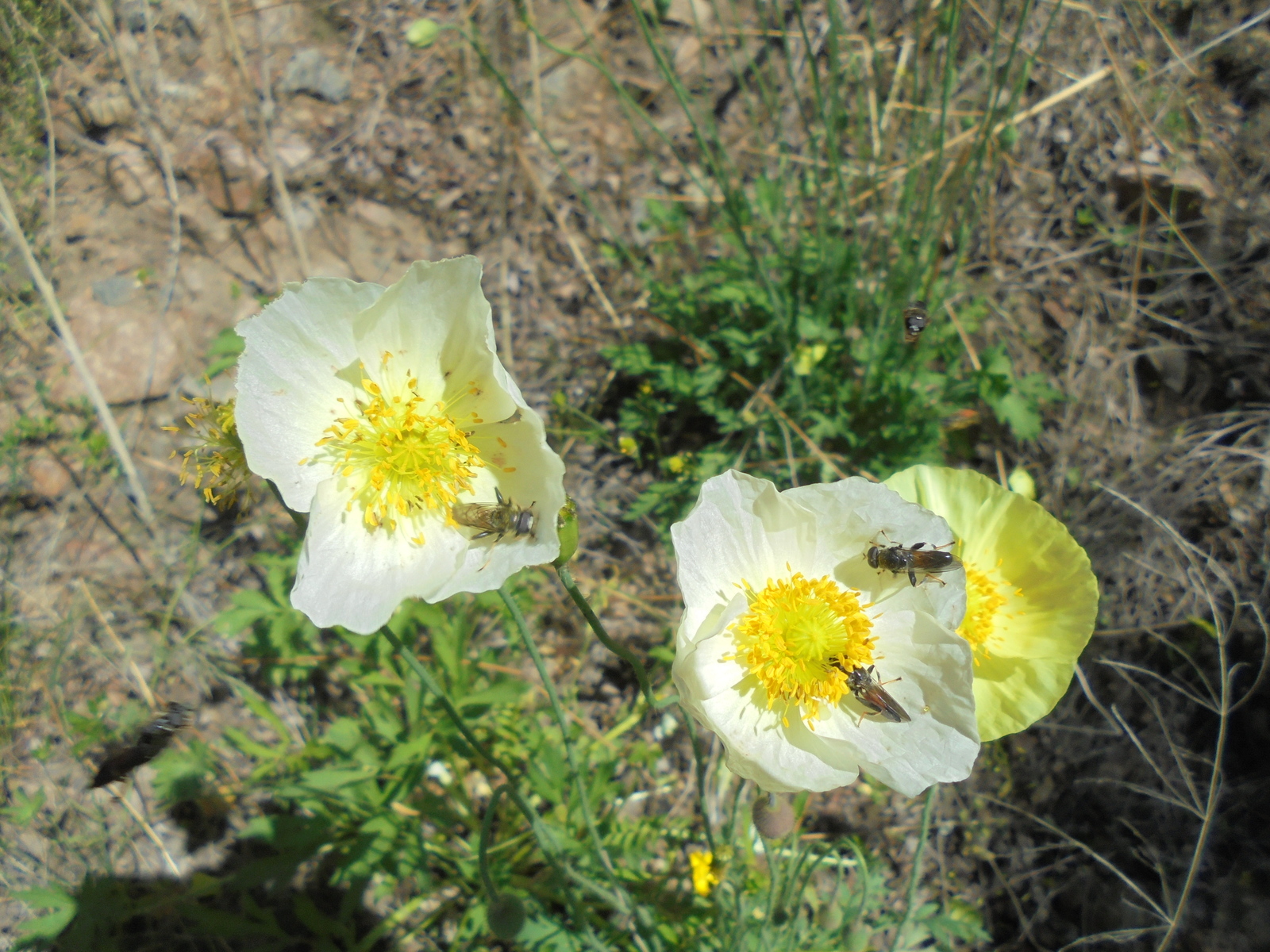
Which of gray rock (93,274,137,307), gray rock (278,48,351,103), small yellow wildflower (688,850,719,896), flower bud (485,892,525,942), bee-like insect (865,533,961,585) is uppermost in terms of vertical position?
gray rock (278,48,351,103)

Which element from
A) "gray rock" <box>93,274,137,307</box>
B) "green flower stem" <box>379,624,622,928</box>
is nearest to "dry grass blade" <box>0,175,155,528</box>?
"gray rock" <box>93,274,137,307</box>

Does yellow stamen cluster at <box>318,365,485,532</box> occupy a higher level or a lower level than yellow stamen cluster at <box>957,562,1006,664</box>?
higher

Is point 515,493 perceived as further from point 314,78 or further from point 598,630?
point 314,78

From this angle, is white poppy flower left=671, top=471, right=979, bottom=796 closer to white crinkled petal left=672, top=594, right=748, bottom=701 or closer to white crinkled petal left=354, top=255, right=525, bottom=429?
white crinkled petal left=672, top=594, right=748, bottom=701

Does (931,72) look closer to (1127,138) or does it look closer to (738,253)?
(738,253)

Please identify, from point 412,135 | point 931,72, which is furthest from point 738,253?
point 412,135

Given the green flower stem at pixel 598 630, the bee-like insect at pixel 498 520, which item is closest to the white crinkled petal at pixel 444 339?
the bee-like insect at pixel 498 520
